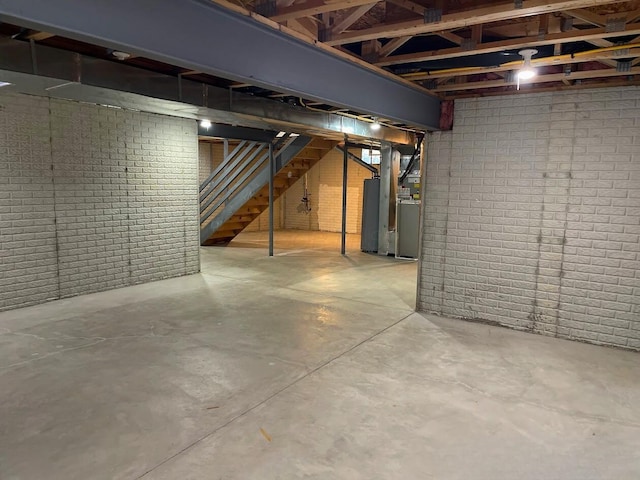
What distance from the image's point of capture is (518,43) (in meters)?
2.79

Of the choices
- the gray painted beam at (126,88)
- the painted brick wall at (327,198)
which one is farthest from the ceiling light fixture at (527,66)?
the painted brick wall at (327,198)

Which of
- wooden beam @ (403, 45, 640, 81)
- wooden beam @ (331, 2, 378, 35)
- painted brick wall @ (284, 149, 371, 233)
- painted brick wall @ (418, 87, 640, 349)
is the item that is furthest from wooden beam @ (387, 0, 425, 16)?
painted brick wall @ (284, 149, 371, 233)

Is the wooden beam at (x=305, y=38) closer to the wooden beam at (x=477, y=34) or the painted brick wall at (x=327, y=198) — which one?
the wooden beam at (x=477, y=34)

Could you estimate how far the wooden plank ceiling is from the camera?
7.79ft


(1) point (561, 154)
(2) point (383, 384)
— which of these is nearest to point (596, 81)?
(1) point (561, 154)

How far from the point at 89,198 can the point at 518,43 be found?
5.02 metres

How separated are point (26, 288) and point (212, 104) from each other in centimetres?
309

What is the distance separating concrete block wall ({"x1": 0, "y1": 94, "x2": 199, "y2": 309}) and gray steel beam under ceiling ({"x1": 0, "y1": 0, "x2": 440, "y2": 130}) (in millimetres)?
3713

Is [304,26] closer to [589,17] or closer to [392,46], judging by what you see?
[392,46]

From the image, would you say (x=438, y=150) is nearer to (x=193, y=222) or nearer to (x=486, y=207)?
(x=486, y=207)

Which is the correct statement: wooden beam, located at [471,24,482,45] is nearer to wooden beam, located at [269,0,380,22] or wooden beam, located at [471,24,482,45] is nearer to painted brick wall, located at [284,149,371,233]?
wooden beam, located at [269,0,380,22]

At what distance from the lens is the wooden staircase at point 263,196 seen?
922 centimetres

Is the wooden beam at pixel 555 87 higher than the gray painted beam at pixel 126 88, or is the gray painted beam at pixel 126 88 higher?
the wooden beam at pixel 555 87

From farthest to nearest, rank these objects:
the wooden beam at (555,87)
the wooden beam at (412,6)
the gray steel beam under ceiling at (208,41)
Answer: the wooden beam at (555,87)
the wooden beam at (412,6)
the gray steel beam under ceiling at (208,41)
